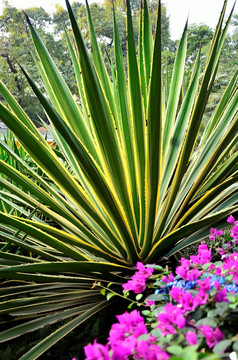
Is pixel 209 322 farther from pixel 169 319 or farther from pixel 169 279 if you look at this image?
pixel 169 279

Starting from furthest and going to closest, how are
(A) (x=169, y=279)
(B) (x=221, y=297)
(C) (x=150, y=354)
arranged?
(A) (x=169, y=279) < (B) (x=221, y=297) < (C) (x=150, y=354)

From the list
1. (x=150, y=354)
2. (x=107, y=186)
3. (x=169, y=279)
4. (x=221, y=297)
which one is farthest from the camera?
(x=107, y=186)

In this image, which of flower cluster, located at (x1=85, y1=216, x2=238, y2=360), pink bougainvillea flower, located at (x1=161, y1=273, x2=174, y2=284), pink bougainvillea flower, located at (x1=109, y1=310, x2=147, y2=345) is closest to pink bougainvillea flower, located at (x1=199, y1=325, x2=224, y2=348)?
flower cluster, located at (x1=85, y1=216, x2=238, y2=360)

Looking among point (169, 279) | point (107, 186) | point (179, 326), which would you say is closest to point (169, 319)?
point (179, 326)

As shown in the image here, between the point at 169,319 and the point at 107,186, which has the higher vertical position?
the point at 107,186

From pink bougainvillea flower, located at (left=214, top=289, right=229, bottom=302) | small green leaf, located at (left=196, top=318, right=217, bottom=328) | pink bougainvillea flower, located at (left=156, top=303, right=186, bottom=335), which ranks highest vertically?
pink bougainvillea flower, located at (left=156, top=303, right=186, bottom=335)

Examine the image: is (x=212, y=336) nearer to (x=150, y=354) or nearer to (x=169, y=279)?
(x=150, y=354)

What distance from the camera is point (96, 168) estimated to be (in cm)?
95

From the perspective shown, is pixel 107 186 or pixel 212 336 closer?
pixel 212 336

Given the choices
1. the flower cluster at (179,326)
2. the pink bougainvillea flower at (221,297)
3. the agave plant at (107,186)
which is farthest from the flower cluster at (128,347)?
the agave plant at (107,186)

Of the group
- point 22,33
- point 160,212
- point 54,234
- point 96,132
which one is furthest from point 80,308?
point 22,33

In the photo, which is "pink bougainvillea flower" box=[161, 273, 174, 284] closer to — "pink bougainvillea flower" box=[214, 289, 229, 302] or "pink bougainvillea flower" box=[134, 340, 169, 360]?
"pink bougainvillea flower" box=[214, 289, 229, 302]

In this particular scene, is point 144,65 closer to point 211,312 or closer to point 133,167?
point 133,167

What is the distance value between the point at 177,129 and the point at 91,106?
1.98 feet
